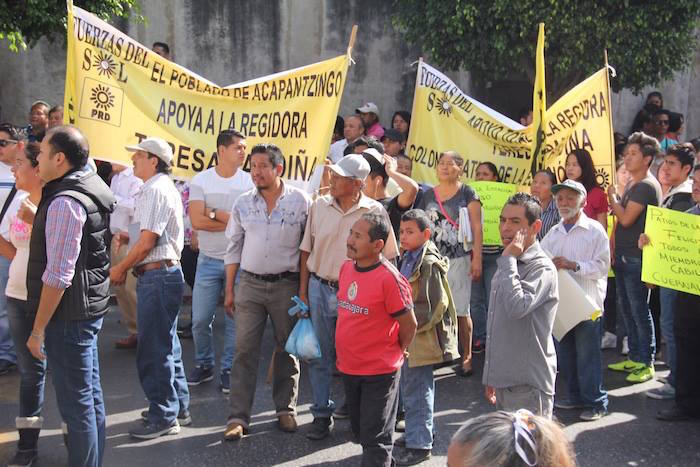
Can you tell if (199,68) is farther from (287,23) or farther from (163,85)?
(163,85)

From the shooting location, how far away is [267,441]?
5504 millimetres

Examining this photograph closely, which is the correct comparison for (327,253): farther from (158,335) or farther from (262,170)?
(158,335)

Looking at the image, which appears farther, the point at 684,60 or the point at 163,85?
the point at 684,60

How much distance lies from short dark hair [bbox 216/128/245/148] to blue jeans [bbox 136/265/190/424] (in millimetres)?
1289

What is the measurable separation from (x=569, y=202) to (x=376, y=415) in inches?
93.9

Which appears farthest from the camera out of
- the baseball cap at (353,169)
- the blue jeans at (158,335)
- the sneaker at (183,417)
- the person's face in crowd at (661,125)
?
the person's face in crowd at (661,125)

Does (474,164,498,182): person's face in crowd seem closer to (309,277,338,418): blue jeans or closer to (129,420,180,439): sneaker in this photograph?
(309,277,338,418): blue jeans

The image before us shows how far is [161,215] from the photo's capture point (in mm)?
5320

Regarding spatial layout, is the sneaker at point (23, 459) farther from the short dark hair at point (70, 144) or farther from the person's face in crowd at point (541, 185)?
the person's face in crowd at point (541, 185)

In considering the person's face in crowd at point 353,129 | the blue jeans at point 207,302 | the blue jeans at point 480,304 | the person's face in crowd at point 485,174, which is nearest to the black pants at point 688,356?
the blue jeans at point 480,304

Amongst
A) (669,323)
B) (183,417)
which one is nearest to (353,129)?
(669,323)

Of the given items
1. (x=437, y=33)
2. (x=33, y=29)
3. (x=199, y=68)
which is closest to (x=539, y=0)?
(x=437, y=33)

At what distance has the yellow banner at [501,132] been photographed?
7.54 m

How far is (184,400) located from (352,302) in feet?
6.03
